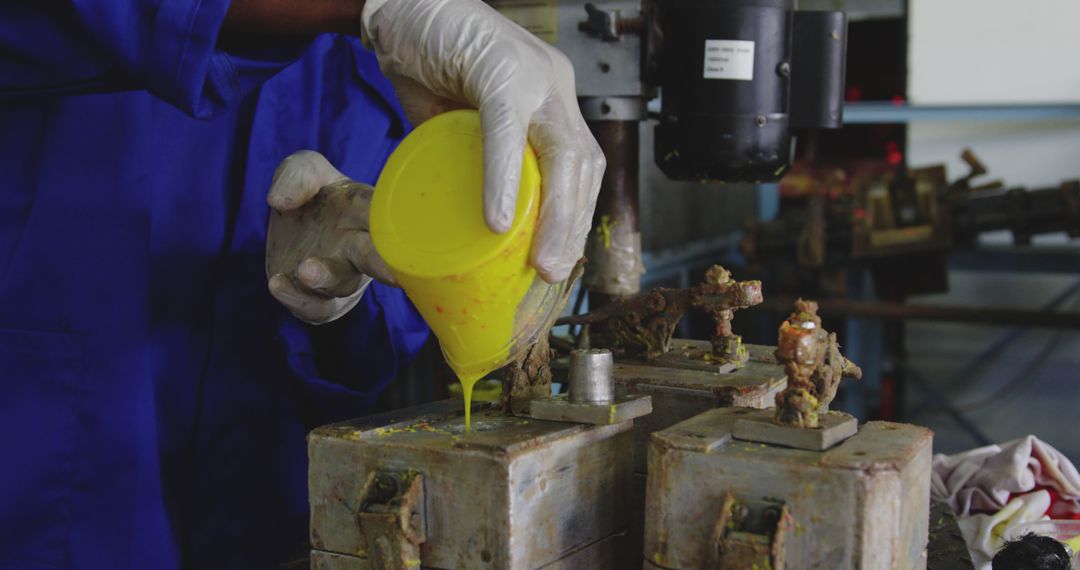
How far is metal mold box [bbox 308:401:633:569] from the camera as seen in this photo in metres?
1.07

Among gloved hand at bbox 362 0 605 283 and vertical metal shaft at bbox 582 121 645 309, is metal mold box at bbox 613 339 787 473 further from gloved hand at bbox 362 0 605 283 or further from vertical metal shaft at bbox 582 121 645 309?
vertical metal shaft at bbox 582 121 645 309

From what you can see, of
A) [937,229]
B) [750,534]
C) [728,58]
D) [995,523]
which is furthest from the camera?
[937,229]

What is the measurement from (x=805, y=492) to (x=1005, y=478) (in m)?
0.80

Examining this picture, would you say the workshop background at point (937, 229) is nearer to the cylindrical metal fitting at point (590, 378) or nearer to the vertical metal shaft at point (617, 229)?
the vertical metal shaft at point (617, 229)

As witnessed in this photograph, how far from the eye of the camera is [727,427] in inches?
44.7

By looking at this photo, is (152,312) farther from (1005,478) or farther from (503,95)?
(1005,478)

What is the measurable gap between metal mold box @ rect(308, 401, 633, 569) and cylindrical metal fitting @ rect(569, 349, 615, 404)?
46 mm

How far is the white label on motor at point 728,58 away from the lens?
173cm

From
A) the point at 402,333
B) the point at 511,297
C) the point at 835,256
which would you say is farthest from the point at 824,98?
the point at 835,256

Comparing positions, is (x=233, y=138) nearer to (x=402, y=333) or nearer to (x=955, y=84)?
(x=402, y=333)

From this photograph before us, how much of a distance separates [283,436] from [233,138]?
442 mm

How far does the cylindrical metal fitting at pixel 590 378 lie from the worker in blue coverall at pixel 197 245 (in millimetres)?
128

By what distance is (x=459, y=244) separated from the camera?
109 cm

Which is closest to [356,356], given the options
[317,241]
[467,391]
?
[317,241]
